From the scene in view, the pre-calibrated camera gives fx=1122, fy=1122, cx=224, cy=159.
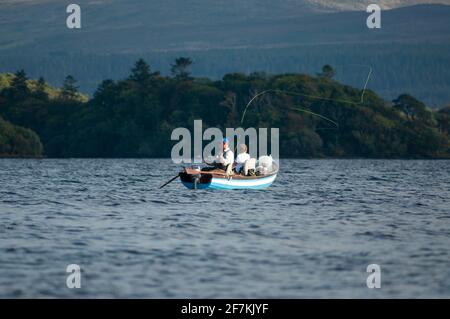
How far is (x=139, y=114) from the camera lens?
549 ft

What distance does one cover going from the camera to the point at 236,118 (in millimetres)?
160375

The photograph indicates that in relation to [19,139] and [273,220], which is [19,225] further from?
[19,139]

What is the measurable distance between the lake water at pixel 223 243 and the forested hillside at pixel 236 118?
10372 cm

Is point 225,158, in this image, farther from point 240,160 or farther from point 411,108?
point 411,108

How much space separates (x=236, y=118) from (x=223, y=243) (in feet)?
421

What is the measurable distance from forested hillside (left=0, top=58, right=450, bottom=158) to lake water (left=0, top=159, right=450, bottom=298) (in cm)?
10372

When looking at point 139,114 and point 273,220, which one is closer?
point 273,220

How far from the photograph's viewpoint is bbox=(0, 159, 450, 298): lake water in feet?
83.8

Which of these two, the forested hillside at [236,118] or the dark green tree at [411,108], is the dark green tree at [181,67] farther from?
the dark green tree at [411,108]

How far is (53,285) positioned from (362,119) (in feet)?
443

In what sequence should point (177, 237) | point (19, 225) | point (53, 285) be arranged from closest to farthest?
point (53, 285)
point (177, 237)
point (19, 225)

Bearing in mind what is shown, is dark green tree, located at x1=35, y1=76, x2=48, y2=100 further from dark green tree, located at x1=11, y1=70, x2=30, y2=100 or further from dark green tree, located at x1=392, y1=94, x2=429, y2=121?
dark green tree, located at x1=392, y1=94, x2=429, y2=121

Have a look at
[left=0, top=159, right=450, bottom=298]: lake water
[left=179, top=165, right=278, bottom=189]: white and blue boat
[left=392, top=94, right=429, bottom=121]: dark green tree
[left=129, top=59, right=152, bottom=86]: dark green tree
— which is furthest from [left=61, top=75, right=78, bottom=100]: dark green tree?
[left=179, top=165, right=278, bottom=189]: white and blue boat
